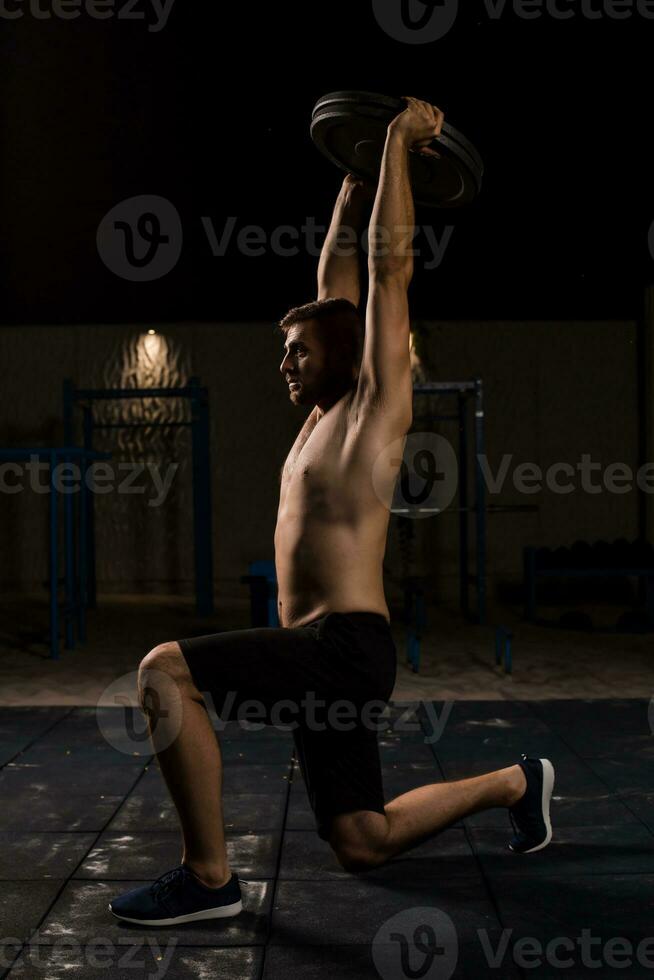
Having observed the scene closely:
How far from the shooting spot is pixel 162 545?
32.4 ft

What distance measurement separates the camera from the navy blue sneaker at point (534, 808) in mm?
2596

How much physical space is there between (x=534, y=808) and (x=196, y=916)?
93 centimetres

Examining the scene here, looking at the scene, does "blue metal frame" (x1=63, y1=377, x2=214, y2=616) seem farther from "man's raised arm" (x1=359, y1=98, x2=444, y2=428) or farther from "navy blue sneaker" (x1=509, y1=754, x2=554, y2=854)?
"man's raised arm" (x1=359, y1=98, x2=444, y2=428)

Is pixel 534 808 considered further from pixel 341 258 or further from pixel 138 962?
pixel 341 258

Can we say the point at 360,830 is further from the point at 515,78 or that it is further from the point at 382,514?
the point at 515,78

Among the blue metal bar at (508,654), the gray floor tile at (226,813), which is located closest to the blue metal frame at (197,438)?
the blue metal bar at (508,654)

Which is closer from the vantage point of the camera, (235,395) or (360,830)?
(360,830)

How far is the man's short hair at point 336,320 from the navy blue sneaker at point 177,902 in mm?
1258

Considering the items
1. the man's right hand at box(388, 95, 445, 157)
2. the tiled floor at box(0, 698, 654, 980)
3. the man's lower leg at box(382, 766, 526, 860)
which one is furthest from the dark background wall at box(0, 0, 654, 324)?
the man's lower leg at box(382, 766, 526, 860)

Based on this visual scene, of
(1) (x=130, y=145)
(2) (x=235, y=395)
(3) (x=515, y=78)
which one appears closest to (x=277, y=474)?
(2) (x=235, y=395)

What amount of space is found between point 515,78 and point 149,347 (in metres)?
4.55

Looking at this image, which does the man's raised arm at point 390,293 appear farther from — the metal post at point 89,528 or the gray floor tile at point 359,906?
the metal post at point 89,528

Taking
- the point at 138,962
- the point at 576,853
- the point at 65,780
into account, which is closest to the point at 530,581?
the point at 65,780

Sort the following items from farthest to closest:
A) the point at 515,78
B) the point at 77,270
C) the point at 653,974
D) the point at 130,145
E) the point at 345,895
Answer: the point at 77,270 → the point at 130,145 → the point at 515,78 → the point at 345,895 → the point at 653,974
